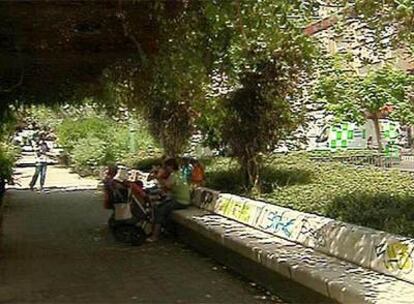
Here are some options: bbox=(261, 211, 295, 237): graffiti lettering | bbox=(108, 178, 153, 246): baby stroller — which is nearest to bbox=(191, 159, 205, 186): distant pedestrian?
bbox=(108, 178, 153, 246): baby stroller

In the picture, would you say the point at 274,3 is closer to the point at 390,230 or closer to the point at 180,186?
the point at 390,230

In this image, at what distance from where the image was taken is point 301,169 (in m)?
14.4

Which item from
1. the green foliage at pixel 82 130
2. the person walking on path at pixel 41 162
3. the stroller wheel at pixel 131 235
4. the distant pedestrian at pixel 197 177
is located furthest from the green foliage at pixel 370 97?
the stroller wheel at pixel 131 235

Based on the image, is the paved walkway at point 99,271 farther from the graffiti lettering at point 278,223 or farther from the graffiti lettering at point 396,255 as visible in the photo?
the graffiti lettering at point 396,255

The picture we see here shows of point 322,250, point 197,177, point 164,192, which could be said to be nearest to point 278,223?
point 322,250

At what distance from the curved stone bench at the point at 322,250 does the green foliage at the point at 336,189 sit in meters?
0.61

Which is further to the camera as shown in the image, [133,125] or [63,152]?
[63,152]

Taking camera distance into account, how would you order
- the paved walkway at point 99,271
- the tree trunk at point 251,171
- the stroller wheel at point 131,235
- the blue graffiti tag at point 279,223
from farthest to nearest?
the tree trunk at point 251,171 < the stroller wheel at point 131,235 < the blue graffiti tag at point 279,223 < the paved walkway at point 99,271

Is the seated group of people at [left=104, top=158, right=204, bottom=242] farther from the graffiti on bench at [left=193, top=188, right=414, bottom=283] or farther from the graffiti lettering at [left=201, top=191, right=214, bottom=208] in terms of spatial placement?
the graffiti on bench at [left=193, top=188, right=414, bottom=283]

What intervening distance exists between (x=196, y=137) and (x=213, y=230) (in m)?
9.21

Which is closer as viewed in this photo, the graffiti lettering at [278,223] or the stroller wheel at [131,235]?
the graffiti lettering at [278,223]

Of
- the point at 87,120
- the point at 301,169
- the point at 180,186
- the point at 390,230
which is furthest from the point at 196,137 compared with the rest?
the point at 87,120

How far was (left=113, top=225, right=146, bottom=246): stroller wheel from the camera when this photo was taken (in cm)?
1156

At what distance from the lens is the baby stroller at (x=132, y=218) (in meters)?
11.6
